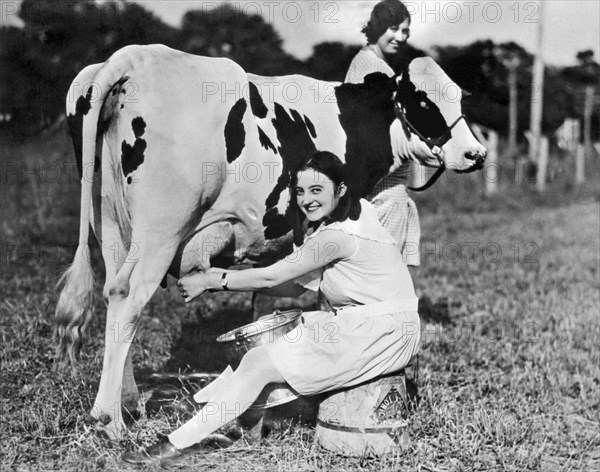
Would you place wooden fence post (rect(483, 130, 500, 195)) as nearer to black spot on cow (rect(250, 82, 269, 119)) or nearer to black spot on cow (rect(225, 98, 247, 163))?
black spot on cow (rect(250, 82, 269, 119))

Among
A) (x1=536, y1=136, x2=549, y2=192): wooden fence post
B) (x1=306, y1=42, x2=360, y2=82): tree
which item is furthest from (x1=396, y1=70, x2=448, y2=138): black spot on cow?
(x1=536, y1=136, x2=549, y2=192): wooden fence post

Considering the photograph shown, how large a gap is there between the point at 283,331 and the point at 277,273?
0.93 ft

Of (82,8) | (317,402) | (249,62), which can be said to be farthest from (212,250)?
(82,8)

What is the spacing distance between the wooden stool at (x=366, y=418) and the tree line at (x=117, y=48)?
1.83m

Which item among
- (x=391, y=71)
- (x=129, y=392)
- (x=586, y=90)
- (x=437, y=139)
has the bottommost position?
(x=129, y=392)

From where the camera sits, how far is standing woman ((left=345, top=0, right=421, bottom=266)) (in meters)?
4.11

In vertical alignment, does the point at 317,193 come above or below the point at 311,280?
above

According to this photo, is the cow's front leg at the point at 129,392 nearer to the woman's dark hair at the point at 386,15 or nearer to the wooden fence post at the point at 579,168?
the woman's dark hair at the point at 386,15

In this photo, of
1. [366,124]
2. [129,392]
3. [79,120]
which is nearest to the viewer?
[79,120]

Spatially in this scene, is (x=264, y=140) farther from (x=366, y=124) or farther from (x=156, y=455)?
(x=156, y=455)

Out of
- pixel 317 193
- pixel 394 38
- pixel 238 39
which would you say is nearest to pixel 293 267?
pixel 317 193

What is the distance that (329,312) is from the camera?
3.49 metres

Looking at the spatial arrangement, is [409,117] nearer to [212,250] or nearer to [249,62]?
[212,250]

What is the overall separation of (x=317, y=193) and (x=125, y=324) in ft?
3.30
